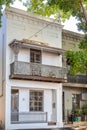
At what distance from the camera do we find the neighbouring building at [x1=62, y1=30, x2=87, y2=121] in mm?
26062

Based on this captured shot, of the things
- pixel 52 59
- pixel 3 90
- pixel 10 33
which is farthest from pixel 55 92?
pixel 10 33

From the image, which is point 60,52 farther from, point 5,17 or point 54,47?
point 5,17

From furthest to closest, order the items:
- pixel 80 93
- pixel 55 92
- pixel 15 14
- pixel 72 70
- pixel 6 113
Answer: pixel 80 93 < pixel 55 92 < pixel 15 14 < pixel 6 113 < pixel 72 70

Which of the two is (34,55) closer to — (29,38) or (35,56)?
(35,56)

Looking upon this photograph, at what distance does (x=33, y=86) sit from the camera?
22781mm

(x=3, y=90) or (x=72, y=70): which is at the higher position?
(x=72, y=70)

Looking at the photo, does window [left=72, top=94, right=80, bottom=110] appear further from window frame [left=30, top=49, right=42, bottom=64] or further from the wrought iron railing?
window frame [left=30, top=49, right=42, bottom=64]

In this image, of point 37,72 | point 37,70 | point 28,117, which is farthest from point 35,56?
point 28,117

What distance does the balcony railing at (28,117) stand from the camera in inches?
846

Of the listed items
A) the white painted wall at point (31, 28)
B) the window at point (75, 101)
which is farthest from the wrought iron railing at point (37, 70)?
the window at point (75, 101)

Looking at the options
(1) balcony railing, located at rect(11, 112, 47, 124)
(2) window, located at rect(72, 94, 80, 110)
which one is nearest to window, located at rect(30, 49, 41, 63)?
(1) balcony railing, located at rect(11, 112, 47, 124)

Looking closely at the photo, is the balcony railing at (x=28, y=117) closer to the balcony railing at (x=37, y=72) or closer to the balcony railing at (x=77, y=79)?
the balcony railing at (x=37, y=72)

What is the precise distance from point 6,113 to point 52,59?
6.38 m

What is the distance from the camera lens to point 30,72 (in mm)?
22078
